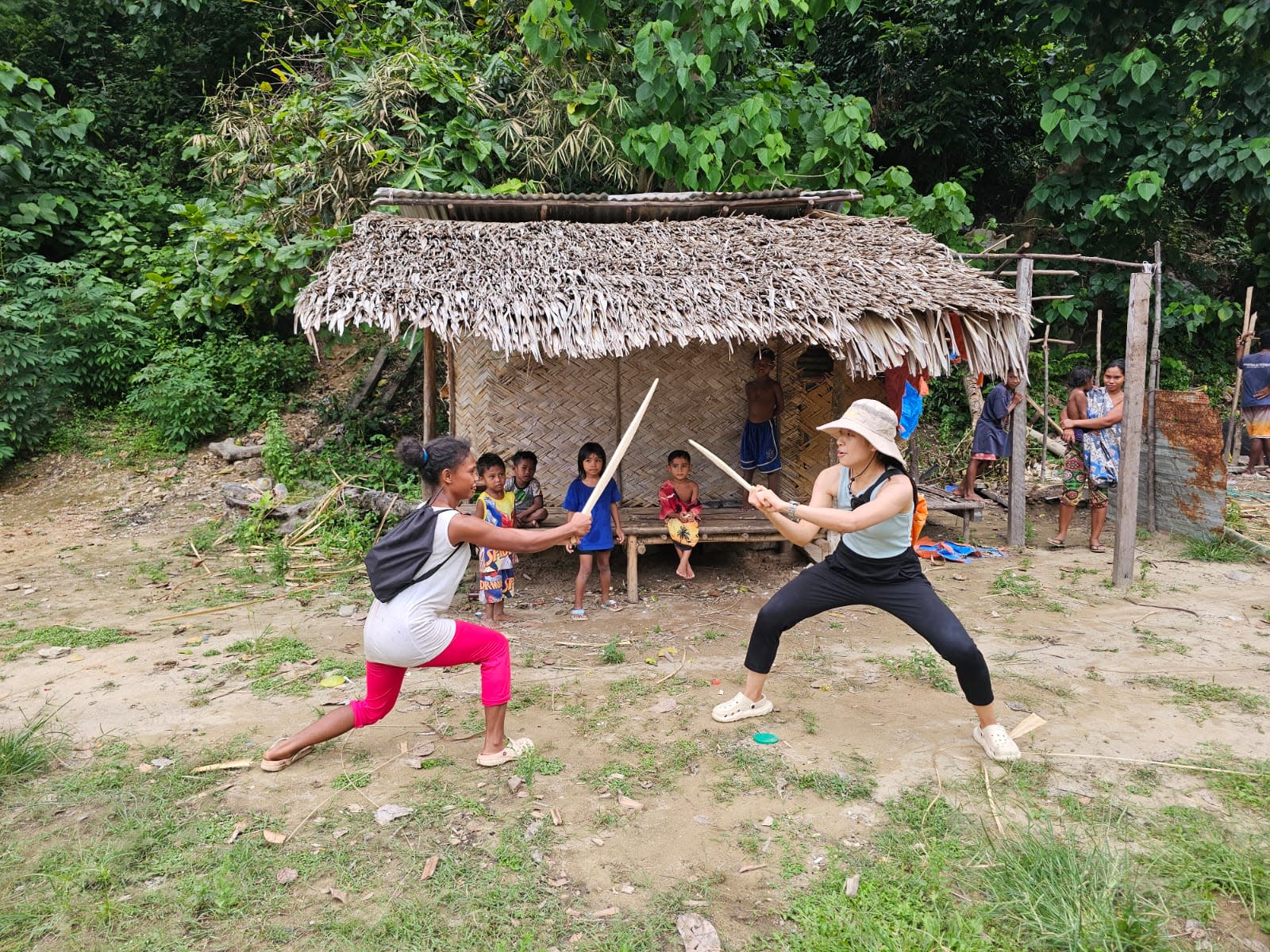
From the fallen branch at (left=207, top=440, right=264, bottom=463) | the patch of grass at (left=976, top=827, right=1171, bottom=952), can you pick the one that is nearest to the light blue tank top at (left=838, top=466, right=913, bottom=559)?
the patch of grass at (left=976, top=827, right=1171, bottom=952)

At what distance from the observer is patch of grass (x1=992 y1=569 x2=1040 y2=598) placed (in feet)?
20.7

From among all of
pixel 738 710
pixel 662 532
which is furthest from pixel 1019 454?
pixel 738 710

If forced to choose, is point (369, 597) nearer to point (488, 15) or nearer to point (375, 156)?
point (375, 156)

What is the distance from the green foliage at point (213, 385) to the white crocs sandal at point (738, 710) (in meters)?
8.40

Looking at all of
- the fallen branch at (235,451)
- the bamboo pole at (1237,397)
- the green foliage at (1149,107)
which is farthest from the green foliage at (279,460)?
the green foliage at (1149,107)

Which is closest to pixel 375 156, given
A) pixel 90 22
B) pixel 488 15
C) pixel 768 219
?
pixel 488 15

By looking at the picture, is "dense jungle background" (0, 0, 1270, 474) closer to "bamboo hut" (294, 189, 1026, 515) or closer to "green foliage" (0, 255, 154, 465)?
"green foliage" (0, 255, 154, 465)

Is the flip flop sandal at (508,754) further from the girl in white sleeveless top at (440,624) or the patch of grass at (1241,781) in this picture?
the patch of grass at (1241,781)

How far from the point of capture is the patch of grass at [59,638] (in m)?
5.24

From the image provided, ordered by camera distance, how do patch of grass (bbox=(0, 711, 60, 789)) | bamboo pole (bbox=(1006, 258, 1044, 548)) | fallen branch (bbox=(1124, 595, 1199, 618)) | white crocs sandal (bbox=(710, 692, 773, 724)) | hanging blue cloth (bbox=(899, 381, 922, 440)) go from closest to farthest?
1. patch of grass (bbox=(0, 711, 60, 789))
2. white crocs sandal (bbox=(710, 692, 773, 724))
3. fallen branch (bbox=(1124, 595, 1199, 618))
4. hanging blue cloth (bbox=(899, 381, 922, 440))
5. bamboo pole (bbox=(1006, 258, 1044, 548))

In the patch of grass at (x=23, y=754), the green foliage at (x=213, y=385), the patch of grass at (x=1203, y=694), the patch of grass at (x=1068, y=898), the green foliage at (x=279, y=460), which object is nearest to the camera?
the patch of grass at (x=1068, y=898)

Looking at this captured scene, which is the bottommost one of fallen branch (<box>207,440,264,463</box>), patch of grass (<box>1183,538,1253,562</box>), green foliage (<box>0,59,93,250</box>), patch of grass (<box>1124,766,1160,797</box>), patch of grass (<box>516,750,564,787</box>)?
patch of grass (<box>1124,766,1160,797</box>)

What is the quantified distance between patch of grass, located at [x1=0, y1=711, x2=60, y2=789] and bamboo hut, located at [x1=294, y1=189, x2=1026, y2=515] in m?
2.79

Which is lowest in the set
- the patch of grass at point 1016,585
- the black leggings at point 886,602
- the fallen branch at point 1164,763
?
the fallen branch at point 1164,763
